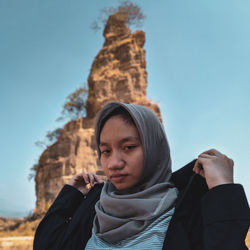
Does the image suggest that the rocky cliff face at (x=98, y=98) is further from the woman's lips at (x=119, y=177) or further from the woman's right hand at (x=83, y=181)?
the woman's lips at (x=119, y=177)

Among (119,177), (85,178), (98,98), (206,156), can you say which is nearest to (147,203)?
(119,177)

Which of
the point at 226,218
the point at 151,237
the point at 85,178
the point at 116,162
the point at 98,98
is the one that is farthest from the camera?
the point at 98,98

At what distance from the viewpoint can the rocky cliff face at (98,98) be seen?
11359 mm

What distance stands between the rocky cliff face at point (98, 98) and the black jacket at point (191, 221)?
31.9ft

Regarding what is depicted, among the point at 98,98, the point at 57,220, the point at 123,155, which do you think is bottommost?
the point at 57,220

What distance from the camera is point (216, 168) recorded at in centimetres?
97

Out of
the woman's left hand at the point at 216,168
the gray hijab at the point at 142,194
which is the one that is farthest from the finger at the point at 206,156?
the gray hijab at the point at 142,194

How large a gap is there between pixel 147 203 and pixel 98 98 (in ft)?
38.8

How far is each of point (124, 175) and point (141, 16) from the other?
1522cm

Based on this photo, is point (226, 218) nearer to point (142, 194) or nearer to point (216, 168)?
point (216, 168)

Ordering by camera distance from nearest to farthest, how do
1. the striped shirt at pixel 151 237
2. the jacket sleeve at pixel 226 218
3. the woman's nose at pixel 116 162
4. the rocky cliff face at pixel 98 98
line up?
1. the jacket sleeve at pixel 226 218
2. the striped shirt at pixel 151 237
3. the woman's nose at pixel 116 162
4. the rocky cliff face at pixel 98 98

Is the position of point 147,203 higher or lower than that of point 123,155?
lower

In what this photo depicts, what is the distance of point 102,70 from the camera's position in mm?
13641

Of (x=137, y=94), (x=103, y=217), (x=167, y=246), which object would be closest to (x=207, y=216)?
(x=167, y=246)
